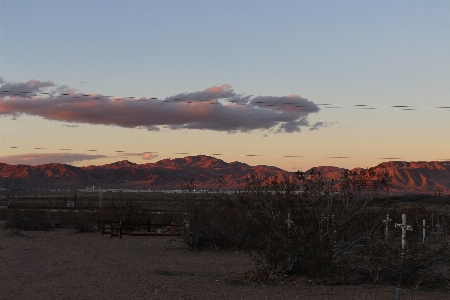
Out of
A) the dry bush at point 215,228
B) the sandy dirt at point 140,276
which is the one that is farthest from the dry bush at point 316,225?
the dry bush at point 215,228

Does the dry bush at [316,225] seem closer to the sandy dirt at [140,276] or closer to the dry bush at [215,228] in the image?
the sandy dirt at [140,276]

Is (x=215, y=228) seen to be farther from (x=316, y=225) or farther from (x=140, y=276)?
(x=316, y=225)

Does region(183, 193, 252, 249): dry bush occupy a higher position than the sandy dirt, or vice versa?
region(183, 193, 252, 249): dry bush

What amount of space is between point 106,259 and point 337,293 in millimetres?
9709

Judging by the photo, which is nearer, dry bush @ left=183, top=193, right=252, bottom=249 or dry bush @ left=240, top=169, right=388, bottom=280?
dry bush @ left=240, top=169, right=388, bottom=280

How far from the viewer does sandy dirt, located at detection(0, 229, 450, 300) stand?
1363 cm

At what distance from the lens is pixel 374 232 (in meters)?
15.8

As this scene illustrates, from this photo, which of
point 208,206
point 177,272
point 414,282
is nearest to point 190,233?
point 208,206

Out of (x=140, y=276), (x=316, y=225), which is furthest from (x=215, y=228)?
(x=316, y=225)

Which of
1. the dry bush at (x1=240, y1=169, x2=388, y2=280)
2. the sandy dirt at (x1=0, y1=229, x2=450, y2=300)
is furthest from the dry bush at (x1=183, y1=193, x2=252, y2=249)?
the dry bush at (x1=240, y1=169, x2=388, y2=280)

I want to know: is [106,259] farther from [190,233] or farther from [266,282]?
[266,282]

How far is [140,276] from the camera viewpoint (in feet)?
54.7

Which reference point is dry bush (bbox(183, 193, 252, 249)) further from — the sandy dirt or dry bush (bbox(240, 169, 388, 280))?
dry bush (bbox(240, 169, 388, 280))

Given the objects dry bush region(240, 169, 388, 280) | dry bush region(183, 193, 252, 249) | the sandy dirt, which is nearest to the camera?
the sandy dirt
